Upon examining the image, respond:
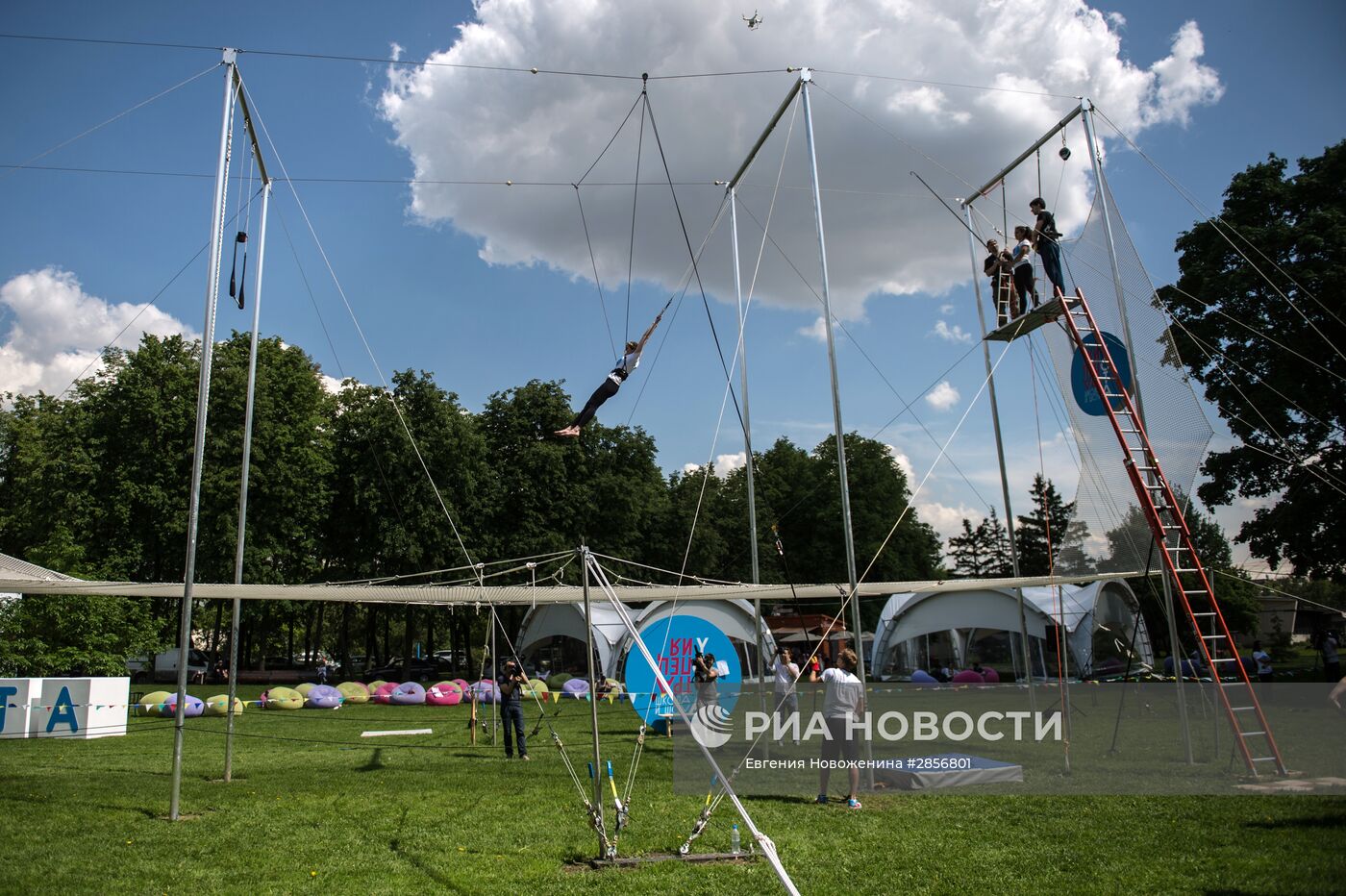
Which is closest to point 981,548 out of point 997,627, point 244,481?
point 997,627

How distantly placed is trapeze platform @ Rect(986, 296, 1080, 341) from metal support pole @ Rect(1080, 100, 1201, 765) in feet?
1.86

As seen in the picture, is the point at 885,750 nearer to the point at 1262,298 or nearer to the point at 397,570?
the point at 1262,298

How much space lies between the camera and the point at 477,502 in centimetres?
3047

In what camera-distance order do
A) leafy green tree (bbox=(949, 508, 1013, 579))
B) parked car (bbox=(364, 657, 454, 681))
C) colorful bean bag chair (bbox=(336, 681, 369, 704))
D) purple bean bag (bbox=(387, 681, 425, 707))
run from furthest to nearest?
leafy green tree (bbox=(949, 508, 1013, 579))
parked car (bbox=(364, 657, 454, 681))
colorful bean bag chair (bbox=(336, 681, 369, 704))
purple bean bag (bbox=(387, 681, 425, 707))

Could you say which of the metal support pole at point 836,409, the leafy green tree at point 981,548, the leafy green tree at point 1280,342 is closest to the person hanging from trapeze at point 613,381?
the metal support pole at point 836,409

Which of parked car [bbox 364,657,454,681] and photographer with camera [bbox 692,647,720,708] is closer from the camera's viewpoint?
photographer with camera [bbox 692,647,720,708]

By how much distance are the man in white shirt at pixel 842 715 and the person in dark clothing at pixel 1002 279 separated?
516 cm

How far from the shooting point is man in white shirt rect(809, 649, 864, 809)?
327 inches

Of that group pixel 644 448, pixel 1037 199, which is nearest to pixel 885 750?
pixel 1037 199

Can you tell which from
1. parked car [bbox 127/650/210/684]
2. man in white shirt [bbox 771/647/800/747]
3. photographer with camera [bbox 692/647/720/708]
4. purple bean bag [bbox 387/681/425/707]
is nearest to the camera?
man in white shirt [bbox 771/647/800/747]

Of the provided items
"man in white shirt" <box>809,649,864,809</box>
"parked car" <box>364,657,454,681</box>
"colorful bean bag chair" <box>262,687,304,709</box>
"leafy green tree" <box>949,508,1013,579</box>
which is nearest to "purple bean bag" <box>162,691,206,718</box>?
"colorful bean bag chair" <box>262,687,304,709</box>

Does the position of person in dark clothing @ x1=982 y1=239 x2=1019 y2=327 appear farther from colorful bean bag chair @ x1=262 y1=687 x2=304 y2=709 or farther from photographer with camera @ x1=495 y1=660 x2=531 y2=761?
colorful bean bag chair @ x1=262 y1=687 x2=304 y2=709

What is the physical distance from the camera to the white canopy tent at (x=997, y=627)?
24781 millimetres

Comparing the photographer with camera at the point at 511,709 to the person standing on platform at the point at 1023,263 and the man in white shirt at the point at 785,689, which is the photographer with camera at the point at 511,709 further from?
the person standing on platform at the point at 1023,263
